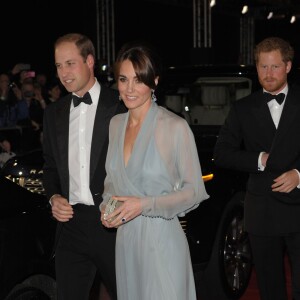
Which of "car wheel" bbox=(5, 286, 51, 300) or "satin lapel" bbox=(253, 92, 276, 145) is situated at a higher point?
"satin lapel" bbox=(253, 92, 276, 145)

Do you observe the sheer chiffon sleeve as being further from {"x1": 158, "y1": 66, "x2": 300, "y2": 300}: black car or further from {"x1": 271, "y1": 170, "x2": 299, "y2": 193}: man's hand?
{"x1": 158, "y1": 66, "x2": 300, "y2": 300}: black car

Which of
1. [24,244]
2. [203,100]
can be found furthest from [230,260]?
[24,244]

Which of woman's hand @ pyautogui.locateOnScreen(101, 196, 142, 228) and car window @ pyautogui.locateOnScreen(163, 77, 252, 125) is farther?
car window @ pyautogui.locateOnScreen(163, 77, 252, 125)

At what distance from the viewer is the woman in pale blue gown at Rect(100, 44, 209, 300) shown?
12.3 feet

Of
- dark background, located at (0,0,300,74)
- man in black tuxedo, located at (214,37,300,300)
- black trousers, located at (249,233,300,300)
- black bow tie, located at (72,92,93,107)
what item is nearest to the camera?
black bow tie, located at (72,92,93,107)

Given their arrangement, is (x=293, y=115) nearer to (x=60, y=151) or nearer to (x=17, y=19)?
(x=60, y=151)

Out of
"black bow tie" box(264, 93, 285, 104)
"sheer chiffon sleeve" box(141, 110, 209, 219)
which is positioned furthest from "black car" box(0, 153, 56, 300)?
"black bow tie" box(264, 93, 285, 104)

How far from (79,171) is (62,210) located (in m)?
0.24

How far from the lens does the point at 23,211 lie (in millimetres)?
4434

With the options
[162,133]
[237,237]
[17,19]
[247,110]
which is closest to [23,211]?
[162,133]

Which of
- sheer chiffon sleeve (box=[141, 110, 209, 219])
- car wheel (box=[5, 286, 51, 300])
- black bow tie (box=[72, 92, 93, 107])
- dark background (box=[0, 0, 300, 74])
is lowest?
car wheel (box=[5, 286, 51, 300])

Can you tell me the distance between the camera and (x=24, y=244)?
4.42 meters

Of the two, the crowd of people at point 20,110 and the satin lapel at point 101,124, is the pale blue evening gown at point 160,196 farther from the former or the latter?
the crowd of people at point 20,110

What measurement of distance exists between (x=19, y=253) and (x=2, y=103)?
28.2 ft
